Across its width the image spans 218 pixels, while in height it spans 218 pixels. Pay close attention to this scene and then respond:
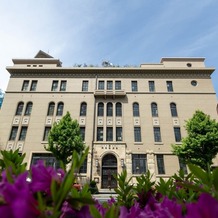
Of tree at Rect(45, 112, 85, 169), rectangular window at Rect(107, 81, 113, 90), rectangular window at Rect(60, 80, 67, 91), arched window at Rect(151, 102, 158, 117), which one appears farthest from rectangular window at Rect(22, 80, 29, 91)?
arched window at Rect(151, 102, 158, 117)

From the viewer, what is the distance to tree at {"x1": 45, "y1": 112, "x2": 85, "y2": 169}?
15.6m

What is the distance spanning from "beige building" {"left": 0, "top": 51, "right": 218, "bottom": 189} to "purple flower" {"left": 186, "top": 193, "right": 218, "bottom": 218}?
1958 cm

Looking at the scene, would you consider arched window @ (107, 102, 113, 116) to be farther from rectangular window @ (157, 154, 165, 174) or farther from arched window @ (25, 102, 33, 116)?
arched window @ (25, 102, 33, 116)

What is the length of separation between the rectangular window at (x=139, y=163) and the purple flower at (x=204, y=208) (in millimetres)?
20333

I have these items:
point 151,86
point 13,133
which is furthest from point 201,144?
point 13,133

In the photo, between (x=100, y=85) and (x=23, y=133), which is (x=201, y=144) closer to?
(x=100, y=85)

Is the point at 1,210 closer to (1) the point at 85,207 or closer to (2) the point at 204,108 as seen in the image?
(1) the point at 85,207

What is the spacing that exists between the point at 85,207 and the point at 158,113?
22.8m

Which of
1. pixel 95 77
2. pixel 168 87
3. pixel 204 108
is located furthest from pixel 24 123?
pixel 204 108

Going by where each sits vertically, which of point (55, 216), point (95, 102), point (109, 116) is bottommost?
point (55, 216)

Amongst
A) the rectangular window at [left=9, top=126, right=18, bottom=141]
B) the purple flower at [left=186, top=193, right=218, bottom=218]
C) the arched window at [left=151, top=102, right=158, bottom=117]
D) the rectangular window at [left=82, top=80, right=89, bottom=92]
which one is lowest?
the purple flower at [left=186, top=193, right=218, bottom=218]

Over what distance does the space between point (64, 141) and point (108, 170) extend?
6.83 metres

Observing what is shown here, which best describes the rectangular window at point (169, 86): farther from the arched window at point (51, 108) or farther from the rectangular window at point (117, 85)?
the arched window at point (51, 108)

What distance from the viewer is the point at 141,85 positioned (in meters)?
24.6
